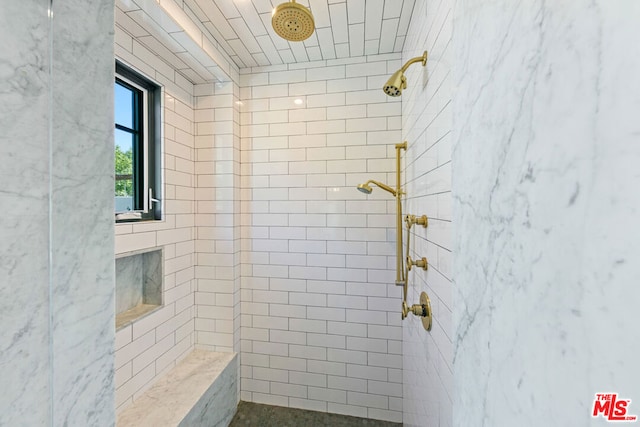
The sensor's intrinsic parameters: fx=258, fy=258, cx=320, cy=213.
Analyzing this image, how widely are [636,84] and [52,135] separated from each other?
77cm

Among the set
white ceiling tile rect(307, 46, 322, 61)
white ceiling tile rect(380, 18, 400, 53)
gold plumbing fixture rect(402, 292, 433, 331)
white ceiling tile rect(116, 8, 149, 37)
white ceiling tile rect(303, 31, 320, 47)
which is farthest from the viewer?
white ceiling tile rect(307, 46, 322, 61)

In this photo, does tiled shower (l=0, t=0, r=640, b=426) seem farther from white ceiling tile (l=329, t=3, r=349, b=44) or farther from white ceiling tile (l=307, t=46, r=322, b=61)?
white ceiling tile (l=307, t=46, r=322, b=61)

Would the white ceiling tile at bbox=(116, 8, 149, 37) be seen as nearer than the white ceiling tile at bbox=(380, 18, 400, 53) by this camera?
Yes

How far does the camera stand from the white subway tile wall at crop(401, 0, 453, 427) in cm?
84

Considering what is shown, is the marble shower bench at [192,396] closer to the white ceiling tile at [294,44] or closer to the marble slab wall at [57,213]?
the marble slab wall at [57,213]

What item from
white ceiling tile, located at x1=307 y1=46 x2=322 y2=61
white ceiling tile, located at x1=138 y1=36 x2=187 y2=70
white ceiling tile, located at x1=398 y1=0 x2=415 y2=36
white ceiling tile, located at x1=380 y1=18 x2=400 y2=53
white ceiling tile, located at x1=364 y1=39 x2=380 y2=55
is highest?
white ceiling tile, located at x1=364 y1=39 x2=380 y2=55

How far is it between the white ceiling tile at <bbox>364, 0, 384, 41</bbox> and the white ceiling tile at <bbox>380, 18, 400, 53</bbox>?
3cm

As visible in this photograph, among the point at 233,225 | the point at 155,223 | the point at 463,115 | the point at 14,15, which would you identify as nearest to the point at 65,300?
the point at 14,15

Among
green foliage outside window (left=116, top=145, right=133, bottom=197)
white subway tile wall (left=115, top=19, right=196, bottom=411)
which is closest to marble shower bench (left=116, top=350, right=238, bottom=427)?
white subway tile wall (left=115, top=19, right=196, bottom=411)

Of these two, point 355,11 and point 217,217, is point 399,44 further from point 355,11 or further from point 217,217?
point 217,217

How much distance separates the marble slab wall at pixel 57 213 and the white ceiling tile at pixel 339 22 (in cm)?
122

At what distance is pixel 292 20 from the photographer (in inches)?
44.7

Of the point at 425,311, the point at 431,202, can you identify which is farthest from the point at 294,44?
the point at 425,311

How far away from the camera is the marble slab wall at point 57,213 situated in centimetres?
40
